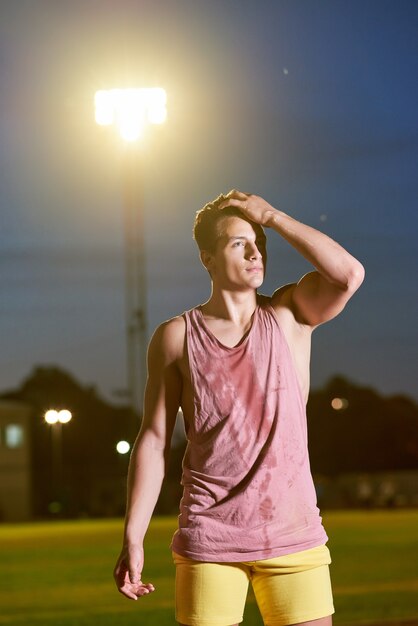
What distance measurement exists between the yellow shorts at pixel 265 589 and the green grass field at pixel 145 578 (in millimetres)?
4133

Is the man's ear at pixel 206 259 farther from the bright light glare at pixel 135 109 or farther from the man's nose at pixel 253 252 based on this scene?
the bright light glare at pixel 135 109

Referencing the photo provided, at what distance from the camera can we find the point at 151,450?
2365 mm

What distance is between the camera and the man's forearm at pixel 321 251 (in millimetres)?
2195

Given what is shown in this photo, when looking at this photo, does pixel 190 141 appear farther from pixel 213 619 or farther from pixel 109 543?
pixel 109 543

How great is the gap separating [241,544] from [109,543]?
49.8ft

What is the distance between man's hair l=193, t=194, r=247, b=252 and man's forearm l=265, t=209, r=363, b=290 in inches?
5.1

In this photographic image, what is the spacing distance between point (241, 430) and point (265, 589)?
324 millimetres

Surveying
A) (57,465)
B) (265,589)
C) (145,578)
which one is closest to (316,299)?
(265,589)

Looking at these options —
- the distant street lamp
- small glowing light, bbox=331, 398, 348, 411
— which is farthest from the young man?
small glowing light, bbox=331, 398, 348, 411

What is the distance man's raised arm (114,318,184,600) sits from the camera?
2309 millimetres

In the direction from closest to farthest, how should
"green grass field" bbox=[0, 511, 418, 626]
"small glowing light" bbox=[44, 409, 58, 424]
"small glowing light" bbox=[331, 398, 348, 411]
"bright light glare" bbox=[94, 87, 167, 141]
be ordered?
"small glowing light" bbox=[44, 409, 58, 424] → "bright light glare" bbox=[94, 87, 167, 141] → "green grass field" bbox=[0, 511, 418, 626] → "small glowing light" bbox=[331, 398, 348, 411]

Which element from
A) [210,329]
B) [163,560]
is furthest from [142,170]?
[163,560]

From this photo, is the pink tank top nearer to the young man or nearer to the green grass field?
the young man

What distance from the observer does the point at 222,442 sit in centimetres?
223
